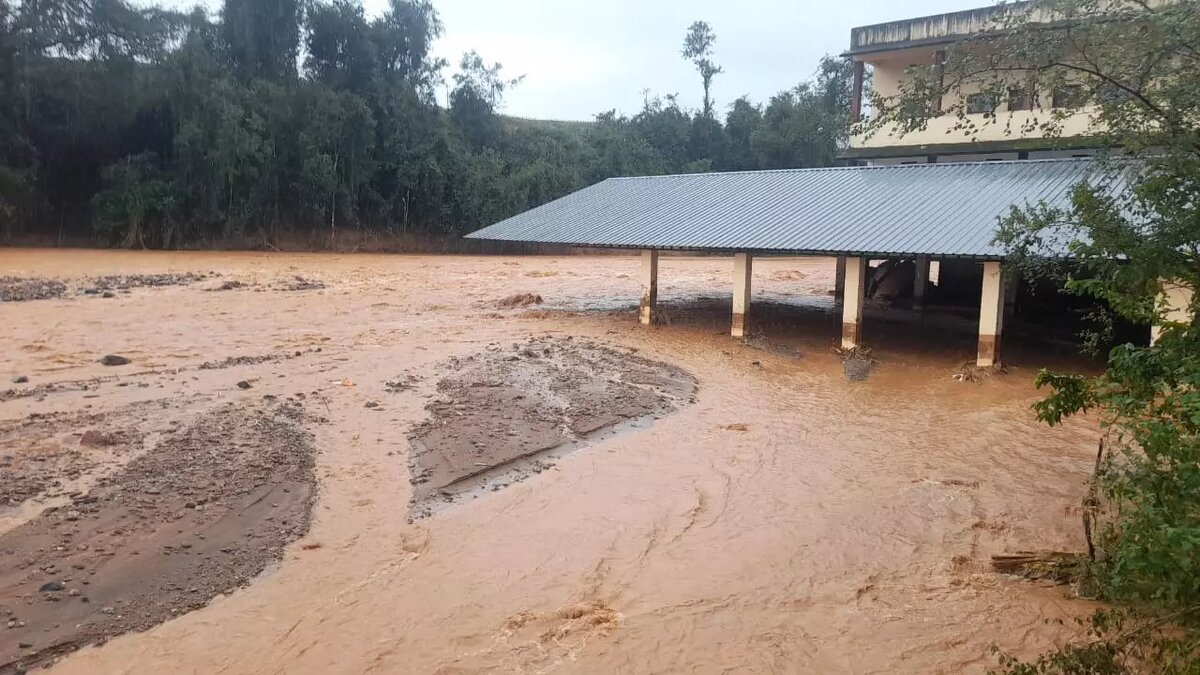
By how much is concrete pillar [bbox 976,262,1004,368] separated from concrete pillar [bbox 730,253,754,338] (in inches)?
167

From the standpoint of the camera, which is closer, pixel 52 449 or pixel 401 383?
pixel 52 449

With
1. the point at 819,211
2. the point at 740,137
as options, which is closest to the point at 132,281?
the point at 819,211

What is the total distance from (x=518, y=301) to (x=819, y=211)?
798 centimetres

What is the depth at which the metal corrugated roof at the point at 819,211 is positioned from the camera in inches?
543

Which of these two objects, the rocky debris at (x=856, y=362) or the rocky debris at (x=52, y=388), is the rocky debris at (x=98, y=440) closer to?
the rocky debris at (x=52, y=388)

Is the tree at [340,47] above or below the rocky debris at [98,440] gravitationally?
above

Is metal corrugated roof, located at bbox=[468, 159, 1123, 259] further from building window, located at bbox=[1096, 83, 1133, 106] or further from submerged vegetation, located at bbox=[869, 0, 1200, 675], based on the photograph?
submerged vegetation, located at bbox=[869, 0, 1200, 675]

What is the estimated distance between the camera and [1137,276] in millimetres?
4941

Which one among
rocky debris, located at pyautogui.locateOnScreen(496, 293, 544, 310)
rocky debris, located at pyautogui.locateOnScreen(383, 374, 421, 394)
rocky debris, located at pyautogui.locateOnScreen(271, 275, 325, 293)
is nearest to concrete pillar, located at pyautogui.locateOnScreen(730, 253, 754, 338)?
rocky debris, located at pyautogui.locateOnScreen(496, 293, 544, 310)

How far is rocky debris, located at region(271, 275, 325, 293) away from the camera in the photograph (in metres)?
22.2

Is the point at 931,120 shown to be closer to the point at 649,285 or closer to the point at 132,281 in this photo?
the point at 649,285

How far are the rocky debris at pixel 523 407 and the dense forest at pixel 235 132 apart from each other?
70.7 feet

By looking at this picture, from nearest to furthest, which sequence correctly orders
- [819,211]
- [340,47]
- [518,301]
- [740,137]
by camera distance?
[819,211]
[518,301]
[340,47]
[740,137]

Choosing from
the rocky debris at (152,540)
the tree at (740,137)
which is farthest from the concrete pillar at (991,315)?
the tree at (740,137)
